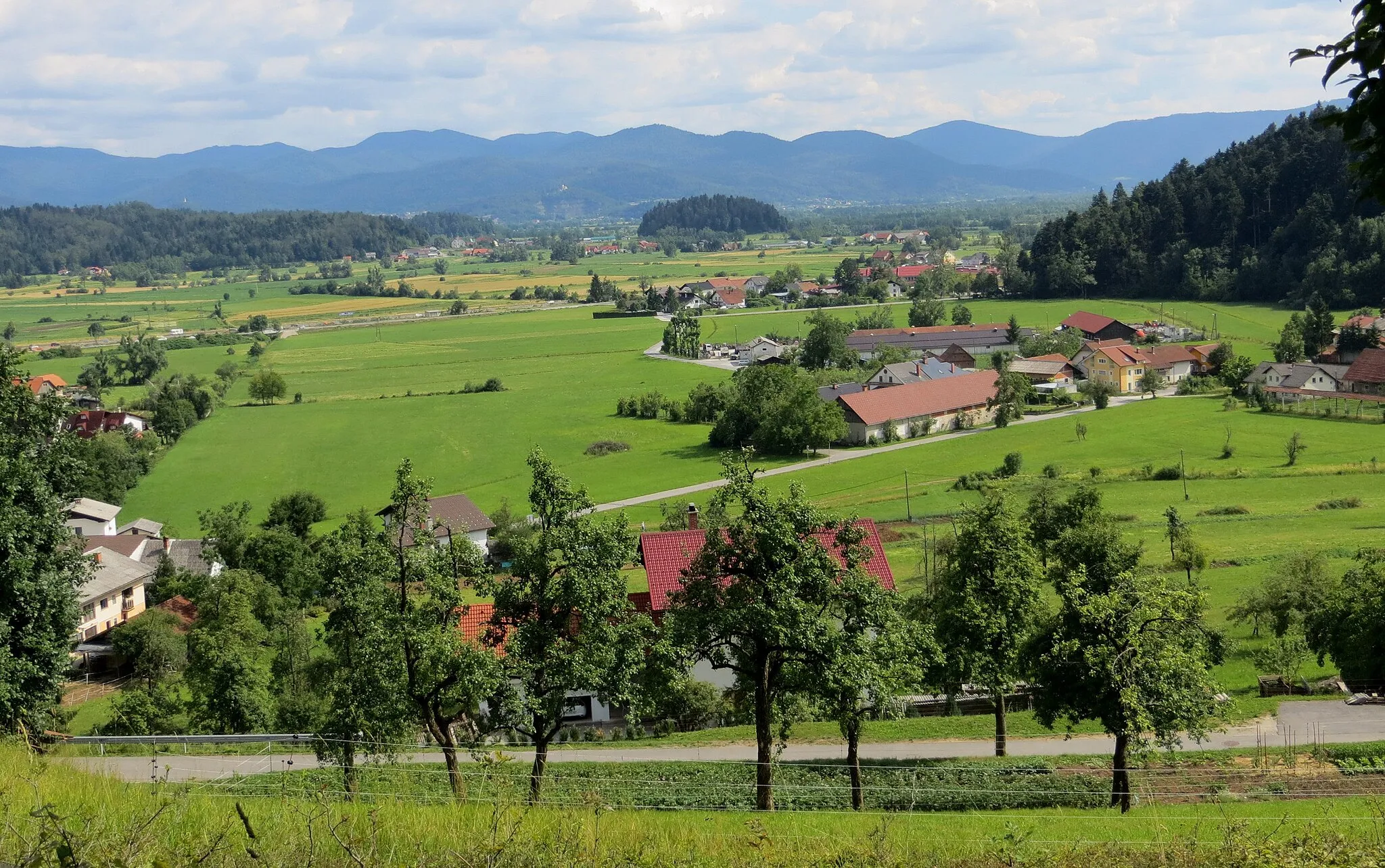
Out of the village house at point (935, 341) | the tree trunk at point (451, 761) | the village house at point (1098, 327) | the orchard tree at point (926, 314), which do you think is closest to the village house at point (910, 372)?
the village house at point (935, 341)

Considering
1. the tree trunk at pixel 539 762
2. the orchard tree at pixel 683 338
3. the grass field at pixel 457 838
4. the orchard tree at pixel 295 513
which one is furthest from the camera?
the orchard tree at pixel 683 338

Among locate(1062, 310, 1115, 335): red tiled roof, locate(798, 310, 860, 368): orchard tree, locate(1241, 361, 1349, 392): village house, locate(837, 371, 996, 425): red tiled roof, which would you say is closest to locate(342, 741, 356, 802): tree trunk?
locate(837, 371, 996, 425): red tiled roof

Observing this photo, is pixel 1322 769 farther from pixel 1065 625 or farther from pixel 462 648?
pixel 462 648

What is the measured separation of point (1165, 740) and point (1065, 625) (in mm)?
1859

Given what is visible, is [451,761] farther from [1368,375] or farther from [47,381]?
[47,381]

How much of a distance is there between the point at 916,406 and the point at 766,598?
43383 mm

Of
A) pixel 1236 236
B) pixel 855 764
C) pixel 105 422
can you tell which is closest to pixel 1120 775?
pixel 855 764

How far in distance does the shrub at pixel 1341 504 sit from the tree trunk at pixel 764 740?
1104 inches

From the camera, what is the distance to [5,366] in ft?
50.8

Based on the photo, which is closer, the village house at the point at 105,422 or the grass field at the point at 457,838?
the grass field at the point at 457,838

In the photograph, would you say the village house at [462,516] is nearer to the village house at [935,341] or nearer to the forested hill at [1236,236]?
the village house at [935,341]

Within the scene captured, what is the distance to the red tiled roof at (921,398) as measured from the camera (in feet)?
180

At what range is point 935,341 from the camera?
81750mm

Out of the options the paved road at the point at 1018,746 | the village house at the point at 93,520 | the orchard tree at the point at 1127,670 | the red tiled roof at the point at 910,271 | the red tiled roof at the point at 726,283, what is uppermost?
the red tiled roof at the point at 910,271
